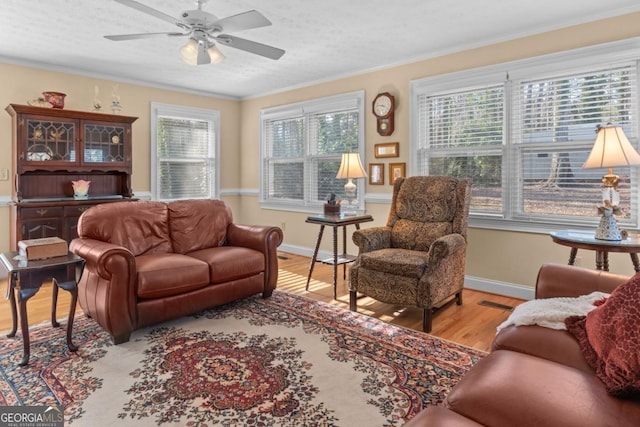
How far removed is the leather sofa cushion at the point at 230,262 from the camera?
3164 mm

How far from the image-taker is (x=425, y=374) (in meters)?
2.26

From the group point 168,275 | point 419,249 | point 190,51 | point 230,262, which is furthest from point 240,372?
point 190,51

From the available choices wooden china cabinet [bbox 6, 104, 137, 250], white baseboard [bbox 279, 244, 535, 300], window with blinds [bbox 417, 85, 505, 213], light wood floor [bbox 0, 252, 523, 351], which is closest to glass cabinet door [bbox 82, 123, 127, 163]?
wooden china cabinet [bbox 6, 104, 137, 250]

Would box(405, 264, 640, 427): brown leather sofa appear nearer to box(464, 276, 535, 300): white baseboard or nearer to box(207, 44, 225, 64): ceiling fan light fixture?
box(464, 276, 535, 300): white baseboard

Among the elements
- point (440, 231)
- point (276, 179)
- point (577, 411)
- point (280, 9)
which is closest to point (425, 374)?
point (577, 411)

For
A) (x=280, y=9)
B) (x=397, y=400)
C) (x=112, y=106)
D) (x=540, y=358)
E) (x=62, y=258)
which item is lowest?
(x=397, y=400)

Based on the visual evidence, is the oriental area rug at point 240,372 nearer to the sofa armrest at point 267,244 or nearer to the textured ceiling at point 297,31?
Answer: the sofa armrest at point 267,244

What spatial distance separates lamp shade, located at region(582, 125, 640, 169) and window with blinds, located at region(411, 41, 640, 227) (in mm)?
654

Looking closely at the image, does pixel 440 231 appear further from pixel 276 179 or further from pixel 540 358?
pixel 276 179

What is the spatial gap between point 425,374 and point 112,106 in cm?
483

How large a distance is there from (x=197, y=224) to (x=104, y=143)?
6.95 ft

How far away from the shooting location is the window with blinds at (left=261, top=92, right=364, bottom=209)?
5.10 m

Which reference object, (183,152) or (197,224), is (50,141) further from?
(197,224)

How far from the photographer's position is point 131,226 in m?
3.29
